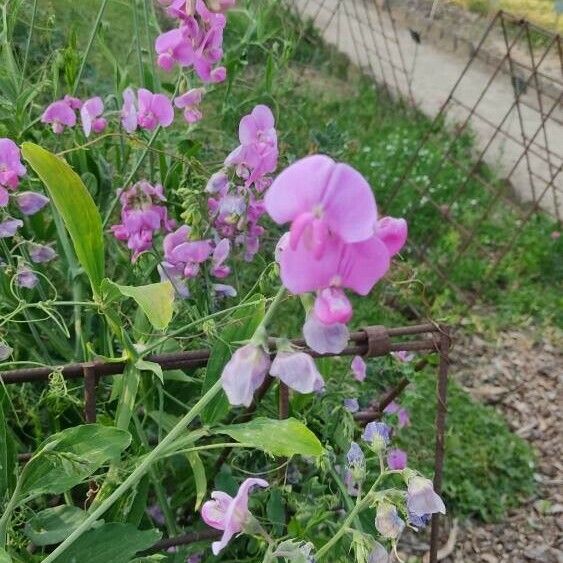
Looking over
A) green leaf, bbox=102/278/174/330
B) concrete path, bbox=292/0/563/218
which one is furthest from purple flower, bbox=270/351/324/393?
concrete path, bbox=292/0/563/218

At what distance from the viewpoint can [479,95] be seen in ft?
14.9

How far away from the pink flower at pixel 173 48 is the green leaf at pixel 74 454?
1.76ft

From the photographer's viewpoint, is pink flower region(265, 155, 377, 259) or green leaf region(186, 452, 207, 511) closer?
pink flower region(265, 155, 377, 259)

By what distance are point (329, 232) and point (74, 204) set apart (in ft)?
1.10

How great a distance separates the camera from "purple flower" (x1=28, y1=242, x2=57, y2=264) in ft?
3.86

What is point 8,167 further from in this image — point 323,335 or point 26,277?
point 323,335

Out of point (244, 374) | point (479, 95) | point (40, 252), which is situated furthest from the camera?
point (479, 95)

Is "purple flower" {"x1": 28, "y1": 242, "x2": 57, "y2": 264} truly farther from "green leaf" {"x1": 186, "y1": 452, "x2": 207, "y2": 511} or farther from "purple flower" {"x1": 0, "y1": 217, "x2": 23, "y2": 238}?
"green leaf" {"x1": 186, "y1": 452, "x2": 207, "y2": 511}

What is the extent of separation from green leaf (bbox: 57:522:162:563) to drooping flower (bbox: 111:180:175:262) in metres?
0.41

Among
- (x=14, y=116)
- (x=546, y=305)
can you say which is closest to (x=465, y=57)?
→ (x=546, y=305)

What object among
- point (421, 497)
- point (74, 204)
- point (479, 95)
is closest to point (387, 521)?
point (421, 497)

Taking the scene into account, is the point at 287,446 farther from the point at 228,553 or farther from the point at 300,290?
the point at 228,553

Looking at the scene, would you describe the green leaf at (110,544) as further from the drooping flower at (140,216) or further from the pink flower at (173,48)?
the pink flower at (173,48)

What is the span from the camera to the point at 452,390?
2414mm
